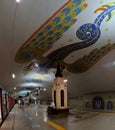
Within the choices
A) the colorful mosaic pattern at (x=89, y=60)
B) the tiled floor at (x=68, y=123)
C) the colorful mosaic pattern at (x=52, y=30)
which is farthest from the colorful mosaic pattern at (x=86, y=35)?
the tiled floor at (x=68, y=123)

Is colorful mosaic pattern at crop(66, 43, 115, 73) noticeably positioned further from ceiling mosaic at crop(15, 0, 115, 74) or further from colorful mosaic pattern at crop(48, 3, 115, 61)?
colorful mosaic pattern at crop(48, 3, 115, 61)

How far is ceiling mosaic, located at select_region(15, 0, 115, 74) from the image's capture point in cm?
1000

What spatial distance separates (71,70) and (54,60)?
3671 millimetres

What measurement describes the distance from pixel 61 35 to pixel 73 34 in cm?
77

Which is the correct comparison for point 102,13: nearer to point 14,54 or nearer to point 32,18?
point 32,18

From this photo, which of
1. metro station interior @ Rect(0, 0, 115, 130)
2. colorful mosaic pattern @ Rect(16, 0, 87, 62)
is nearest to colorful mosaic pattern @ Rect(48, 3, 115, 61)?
metro station interior @ Rect(0, 0, 115, 130)

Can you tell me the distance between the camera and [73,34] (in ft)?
41.6

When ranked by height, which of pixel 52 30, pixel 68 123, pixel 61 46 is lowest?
pixel 68 123

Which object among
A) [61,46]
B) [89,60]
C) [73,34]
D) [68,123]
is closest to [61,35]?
[73,34]

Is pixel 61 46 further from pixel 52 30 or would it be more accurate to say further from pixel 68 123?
pixel 68 123

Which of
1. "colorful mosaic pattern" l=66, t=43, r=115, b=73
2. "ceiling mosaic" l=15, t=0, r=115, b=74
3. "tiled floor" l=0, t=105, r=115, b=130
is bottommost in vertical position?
"tiled floor" l=0, t=105, r=115, b=130

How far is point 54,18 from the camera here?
1025 centimetres

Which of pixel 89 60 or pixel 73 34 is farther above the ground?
pixel 73 34

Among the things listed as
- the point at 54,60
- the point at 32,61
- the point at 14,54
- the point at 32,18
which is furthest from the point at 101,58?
the point at 32,18
